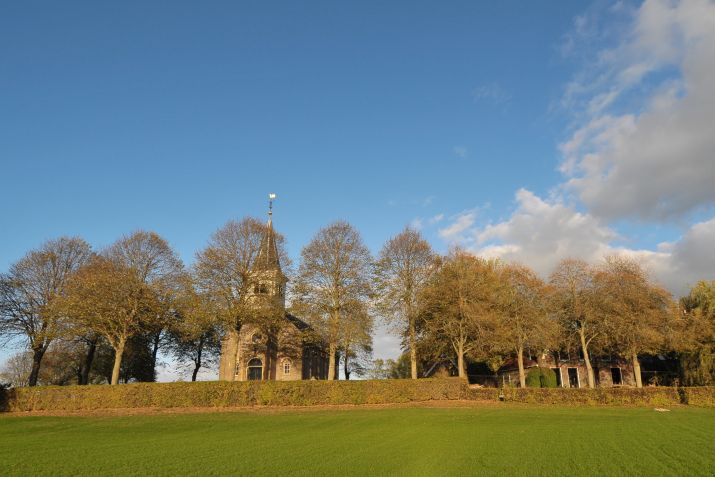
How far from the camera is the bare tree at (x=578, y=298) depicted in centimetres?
4194

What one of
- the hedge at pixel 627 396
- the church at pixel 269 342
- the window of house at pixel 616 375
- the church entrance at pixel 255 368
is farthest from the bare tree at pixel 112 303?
the window of house at pixel 616 375

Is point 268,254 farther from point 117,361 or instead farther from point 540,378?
point 540,378

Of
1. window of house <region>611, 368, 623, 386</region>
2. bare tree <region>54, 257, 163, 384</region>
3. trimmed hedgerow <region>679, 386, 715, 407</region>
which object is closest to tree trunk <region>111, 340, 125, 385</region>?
bare tree <region>54, 257, 163, 384</region>

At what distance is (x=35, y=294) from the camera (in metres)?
39.2

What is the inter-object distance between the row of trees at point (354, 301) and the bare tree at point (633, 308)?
0.11m

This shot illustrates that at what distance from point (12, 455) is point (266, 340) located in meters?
30.3

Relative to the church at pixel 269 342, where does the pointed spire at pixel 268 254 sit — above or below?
above

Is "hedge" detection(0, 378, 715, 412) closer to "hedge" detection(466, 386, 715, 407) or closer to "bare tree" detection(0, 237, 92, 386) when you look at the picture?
"hedge" detection(466, 386, 715, 407)

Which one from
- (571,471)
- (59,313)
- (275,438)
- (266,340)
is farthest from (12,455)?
(266,340)

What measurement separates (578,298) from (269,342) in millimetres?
28994

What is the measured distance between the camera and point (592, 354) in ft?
162

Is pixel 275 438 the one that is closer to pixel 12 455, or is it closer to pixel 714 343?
pixel 12 455

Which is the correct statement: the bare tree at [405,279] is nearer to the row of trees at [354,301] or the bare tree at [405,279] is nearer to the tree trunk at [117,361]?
the row of trees at [354,301]

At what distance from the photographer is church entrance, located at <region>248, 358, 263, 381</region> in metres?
45.9
